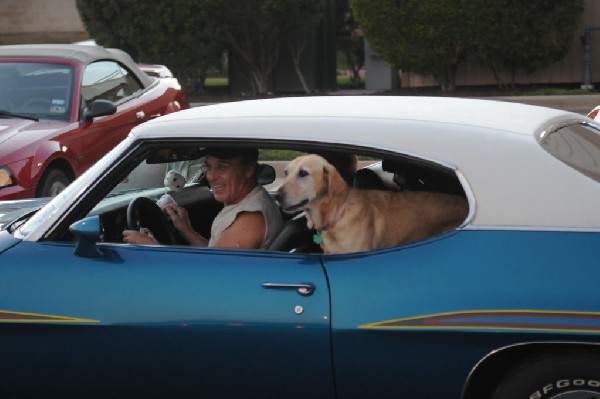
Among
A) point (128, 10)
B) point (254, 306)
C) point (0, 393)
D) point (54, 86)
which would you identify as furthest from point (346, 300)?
point (128, 10)

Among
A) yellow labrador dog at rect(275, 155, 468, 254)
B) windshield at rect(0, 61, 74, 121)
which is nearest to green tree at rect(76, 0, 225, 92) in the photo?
windshield at rect(0, 61, 74, 121)

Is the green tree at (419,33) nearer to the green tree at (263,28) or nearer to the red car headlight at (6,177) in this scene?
the green tree at (263,28)

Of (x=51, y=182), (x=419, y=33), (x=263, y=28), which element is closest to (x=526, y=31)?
(x=419, y=33)

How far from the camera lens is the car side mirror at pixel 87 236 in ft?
13.3

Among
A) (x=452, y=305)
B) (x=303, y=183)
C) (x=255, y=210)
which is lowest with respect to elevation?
(x=452, y=305)

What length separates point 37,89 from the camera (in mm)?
9961

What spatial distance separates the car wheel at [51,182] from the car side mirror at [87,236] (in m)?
4.85

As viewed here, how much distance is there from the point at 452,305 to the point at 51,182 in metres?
6.02

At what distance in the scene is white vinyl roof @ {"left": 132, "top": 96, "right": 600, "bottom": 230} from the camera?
12.2 feet

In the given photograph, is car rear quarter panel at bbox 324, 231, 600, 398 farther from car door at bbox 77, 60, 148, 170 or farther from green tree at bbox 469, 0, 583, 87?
green tree at bbox 469, 0, 583, 87

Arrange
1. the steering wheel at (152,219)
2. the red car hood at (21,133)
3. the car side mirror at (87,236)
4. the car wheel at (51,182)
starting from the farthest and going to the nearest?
the car wheel at (51,182) < the red car hood at (21,133) < the steering wheel at (152,219) < the car side mirror at (87,236)

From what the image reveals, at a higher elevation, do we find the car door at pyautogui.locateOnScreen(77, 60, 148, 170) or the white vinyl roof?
the white vinyl roof

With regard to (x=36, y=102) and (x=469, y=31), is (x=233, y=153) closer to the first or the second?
(x=36, y=102)

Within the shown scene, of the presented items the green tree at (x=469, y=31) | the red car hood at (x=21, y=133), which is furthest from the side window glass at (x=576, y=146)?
the green tree at (x=469, y=31)
